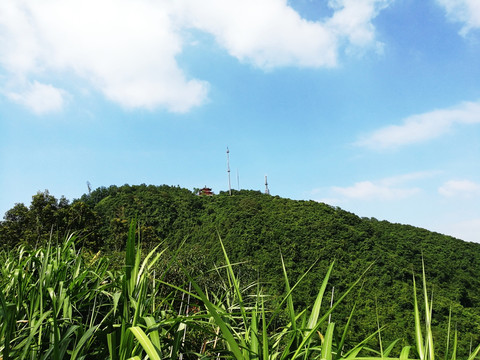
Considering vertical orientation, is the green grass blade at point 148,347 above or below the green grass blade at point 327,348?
above

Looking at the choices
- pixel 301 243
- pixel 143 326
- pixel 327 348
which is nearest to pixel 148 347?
pixel 143 326

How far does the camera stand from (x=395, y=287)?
15.8m

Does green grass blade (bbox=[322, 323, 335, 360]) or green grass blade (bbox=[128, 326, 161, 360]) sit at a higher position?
green grass blade (bbox=[128, 326, 161, 360])

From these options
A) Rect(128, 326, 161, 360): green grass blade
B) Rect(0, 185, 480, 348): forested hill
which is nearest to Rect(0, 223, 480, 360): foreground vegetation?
Rect(128, 326, 161, 360): green grass blade

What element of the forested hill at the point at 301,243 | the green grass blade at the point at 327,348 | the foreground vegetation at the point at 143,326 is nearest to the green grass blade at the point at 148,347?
the foreground vegetation at the point at 143,326

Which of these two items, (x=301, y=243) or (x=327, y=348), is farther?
(x=301, y=243)

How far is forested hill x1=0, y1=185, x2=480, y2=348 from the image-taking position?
1388 centimetres

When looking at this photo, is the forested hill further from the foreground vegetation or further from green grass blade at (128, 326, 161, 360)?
green grass blade at (128, 326, 161, 360)

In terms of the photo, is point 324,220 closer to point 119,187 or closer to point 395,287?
point 395,287

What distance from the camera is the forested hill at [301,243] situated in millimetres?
13875

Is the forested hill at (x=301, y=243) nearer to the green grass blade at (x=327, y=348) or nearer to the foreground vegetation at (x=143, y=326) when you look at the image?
the foreground vegetation at (x=143, y=326)

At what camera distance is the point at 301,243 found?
19.8 meters

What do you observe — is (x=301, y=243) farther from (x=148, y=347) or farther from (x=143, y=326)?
(x=148, y=347)

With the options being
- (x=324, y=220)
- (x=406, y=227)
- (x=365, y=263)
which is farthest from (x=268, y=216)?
(x=406, y=227)
